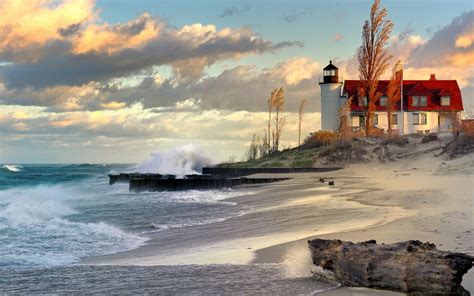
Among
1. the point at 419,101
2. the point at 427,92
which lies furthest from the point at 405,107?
the point at 427,92

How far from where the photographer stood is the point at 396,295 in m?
6.34

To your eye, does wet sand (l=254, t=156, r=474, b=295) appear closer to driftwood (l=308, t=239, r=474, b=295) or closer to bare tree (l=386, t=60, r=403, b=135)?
driftwood (l=308, t=239, r=474, b=295)

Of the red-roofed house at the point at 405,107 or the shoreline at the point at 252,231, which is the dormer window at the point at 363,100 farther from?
the shoreline at the point at 252,231

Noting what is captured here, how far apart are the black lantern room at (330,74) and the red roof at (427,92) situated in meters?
1.87

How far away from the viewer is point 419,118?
174 feet

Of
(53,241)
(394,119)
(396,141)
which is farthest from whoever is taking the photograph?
(394,119)

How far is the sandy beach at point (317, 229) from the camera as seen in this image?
9320 millimetres

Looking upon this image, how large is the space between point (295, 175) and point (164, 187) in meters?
8.12

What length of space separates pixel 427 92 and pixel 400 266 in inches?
1991

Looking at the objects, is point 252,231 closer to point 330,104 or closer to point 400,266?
point 400,266

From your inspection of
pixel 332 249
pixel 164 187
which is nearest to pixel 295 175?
pixel 164 187

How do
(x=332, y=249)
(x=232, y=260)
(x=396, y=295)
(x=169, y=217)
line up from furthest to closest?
(x=169, y=217), (x=232, y=260), (x=332, y=249), (x=396, y=295)

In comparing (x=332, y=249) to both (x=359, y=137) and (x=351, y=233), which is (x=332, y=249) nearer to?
(x=351, y=233)

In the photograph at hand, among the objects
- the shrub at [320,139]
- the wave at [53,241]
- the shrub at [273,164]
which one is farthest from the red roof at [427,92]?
the wave at [53,241]
